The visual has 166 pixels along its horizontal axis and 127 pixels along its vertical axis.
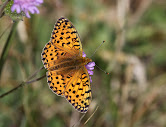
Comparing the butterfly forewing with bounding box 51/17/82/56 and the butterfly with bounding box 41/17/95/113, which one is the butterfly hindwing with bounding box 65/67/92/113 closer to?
the butterfly with bounding box 41/17/95/113

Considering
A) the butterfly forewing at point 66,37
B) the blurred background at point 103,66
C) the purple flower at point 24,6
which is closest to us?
the purple flower at point 24,6

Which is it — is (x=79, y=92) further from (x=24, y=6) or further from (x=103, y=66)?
(x=103, y=66)

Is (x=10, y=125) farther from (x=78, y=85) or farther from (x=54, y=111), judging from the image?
(x=78, y=85)

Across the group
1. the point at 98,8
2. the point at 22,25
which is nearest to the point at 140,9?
the point at 98,8

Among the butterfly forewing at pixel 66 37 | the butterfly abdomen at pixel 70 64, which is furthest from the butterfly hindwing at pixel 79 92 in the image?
the butterfly forewing at pixel 66 37

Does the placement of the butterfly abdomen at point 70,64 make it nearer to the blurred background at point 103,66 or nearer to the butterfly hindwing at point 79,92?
the butterfly hindwing at point 79,92

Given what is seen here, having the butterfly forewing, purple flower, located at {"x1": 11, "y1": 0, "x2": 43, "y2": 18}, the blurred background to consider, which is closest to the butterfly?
the butterfly forewing

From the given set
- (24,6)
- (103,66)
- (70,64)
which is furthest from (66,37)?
(103,66)
